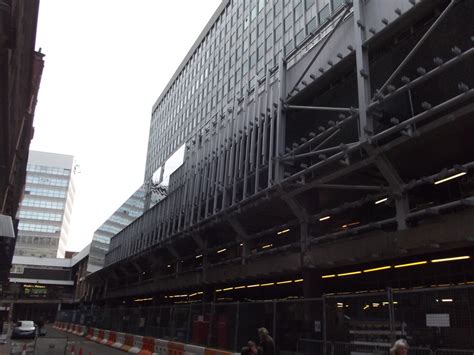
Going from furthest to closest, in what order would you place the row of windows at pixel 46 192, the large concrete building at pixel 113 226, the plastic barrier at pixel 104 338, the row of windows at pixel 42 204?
the row of windows at pixel 46 192 → the row of windows at pixel 42 204 → the large concrete building at pixel 113 226 → the plastic barrier at pixel 104 338

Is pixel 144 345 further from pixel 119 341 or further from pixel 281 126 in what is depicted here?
pixel 281 126

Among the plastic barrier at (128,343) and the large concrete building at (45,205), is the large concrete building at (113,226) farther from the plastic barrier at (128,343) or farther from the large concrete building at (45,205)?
the large concrete building at (45,205)

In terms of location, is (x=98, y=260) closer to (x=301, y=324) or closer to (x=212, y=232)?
(x=212, y=232)

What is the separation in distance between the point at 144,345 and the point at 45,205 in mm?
112758

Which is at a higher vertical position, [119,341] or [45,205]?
[45,205]

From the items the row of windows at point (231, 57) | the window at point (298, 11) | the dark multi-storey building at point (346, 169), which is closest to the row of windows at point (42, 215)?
the row of windows at point (231, 57)

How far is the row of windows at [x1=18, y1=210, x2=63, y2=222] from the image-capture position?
381 feet

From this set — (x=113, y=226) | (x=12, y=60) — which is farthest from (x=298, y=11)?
(x=113, y=226)

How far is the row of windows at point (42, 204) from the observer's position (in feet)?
384

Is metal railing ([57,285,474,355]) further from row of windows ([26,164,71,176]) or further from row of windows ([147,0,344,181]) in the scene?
row of windows ([26,164,71,176])

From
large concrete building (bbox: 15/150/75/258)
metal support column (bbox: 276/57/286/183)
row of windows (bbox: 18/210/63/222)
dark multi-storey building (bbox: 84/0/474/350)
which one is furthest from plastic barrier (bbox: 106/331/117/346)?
row of windows (bbox: 18/210/63/222)

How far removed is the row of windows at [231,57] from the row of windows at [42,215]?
200ft

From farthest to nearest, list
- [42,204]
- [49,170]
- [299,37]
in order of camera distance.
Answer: [49,170]
[42,204]
[299,37]

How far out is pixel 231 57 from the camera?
47.4 m
